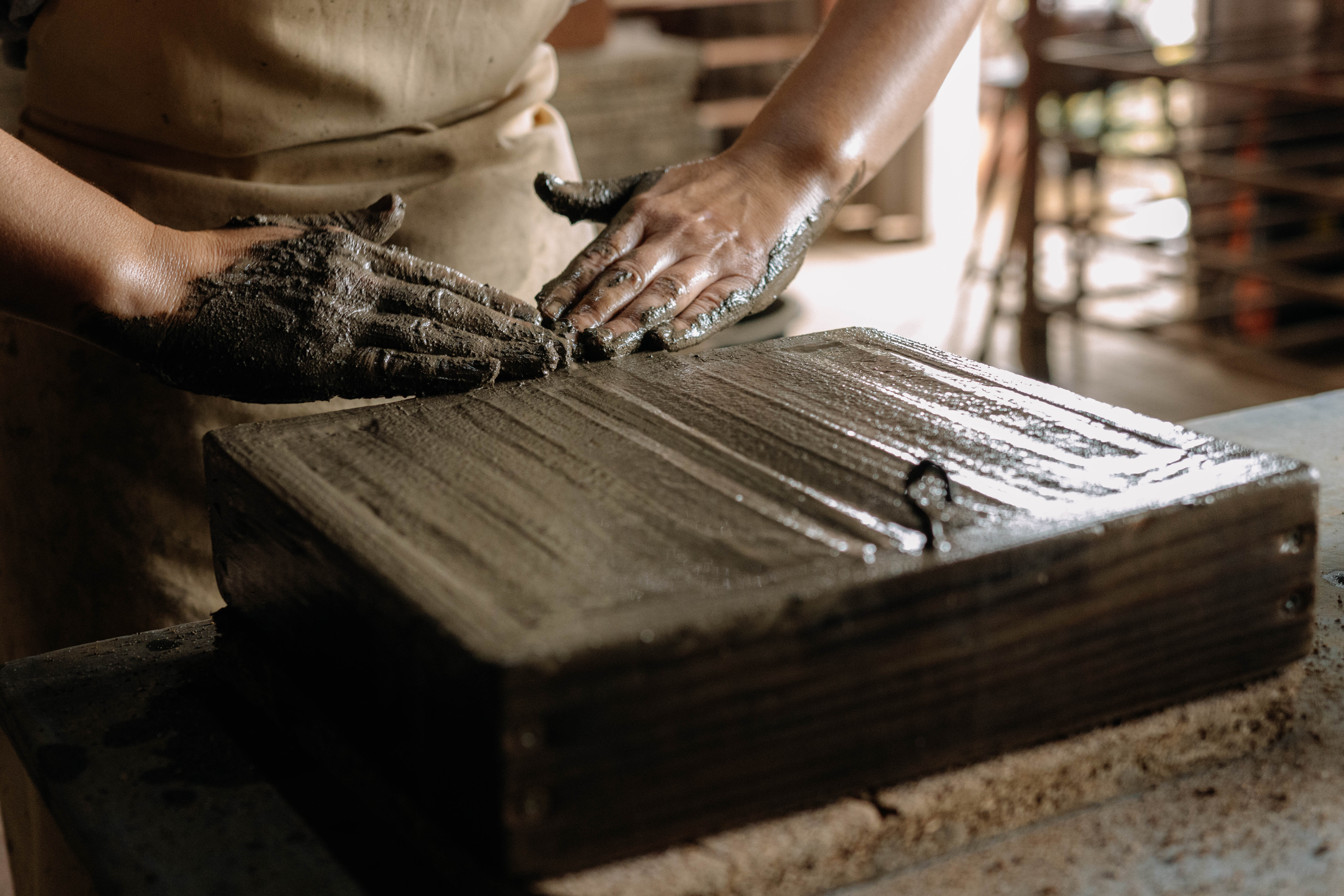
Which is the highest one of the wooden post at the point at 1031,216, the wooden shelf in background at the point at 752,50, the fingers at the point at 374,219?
the wooden shelf in background at the point at 752,50

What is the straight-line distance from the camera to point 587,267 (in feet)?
4.49

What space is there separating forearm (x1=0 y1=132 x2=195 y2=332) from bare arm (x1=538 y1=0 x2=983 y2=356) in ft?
1.30

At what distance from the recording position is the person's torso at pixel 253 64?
1407 mm

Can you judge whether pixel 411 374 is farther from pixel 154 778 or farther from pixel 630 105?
pixel 630 105

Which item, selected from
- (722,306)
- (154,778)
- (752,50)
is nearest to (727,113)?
(752,50)

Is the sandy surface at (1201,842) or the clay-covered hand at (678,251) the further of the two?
Result: the clay-covered hand at (678,251)

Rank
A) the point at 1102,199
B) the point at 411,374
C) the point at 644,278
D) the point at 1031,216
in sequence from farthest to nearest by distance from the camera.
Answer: the point at 1102,199
the point at 1031,216
the point at 644,278
the point at 411,374

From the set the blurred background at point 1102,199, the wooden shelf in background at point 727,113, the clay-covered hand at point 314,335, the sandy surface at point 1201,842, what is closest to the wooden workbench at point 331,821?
the sandy surface at point 1201,842

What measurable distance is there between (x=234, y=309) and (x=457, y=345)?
0.22m

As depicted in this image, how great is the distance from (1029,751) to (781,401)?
0.36m

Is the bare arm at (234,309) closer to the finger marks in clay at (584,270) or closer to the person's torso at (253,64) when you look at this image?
the finger marks in clay at (584,270)

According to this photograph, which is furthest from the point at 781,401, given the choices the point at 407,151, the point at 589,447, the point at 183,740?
the point at 407,151

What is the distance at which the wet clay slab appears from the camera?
71 cm

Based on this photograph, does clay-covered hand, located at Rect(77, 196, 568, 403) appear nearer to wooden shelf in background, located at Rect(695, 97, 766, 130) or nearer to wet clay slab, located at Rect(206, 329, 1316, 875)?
wet clay slab, located at Rect(206, 329, 1316, 875)
